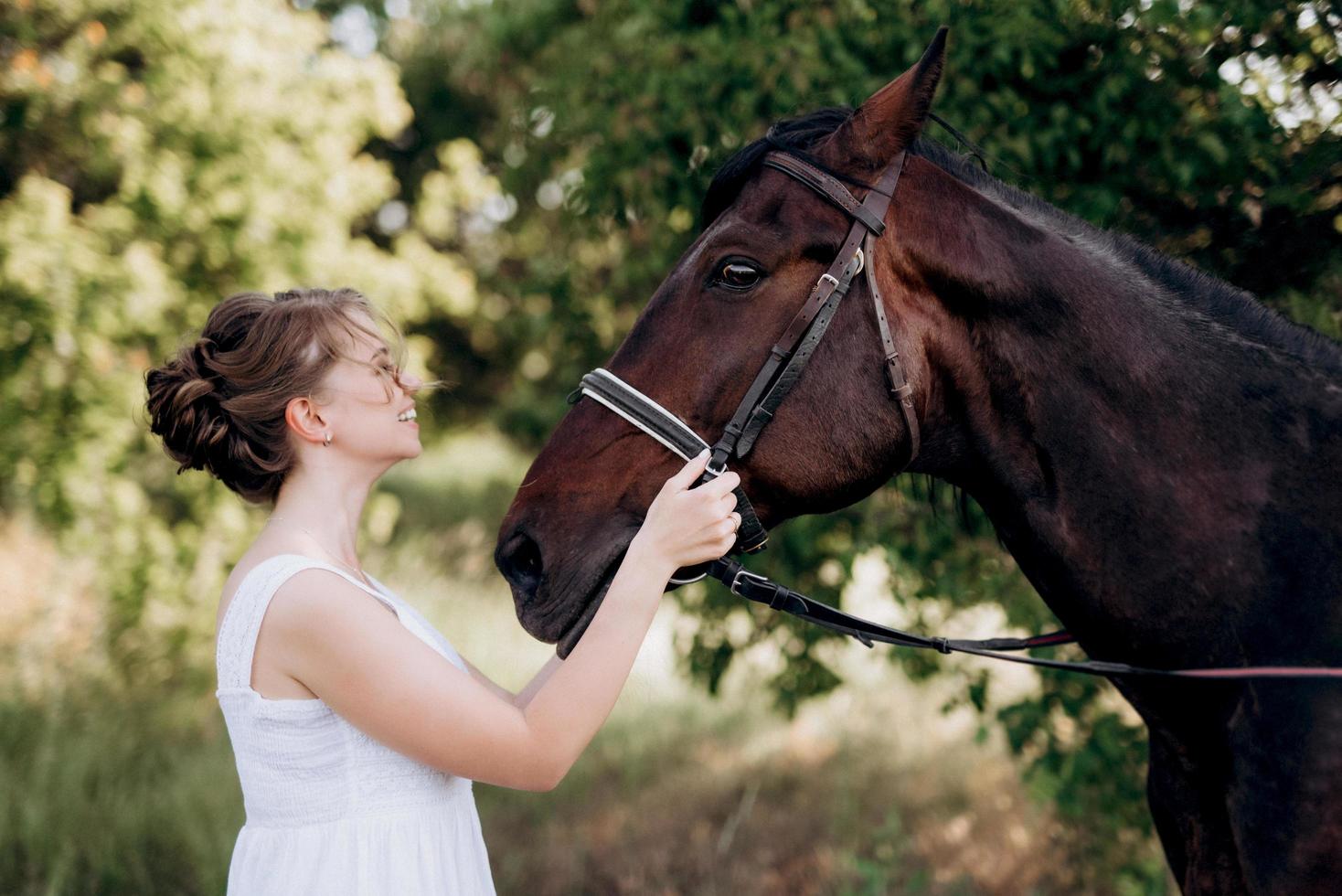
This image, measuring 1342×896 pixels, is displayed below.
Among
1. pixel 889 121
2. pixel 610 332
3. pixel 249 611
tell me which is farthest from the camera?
pixel 610 332

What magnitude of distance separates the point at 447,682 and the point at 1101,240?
1715 mm

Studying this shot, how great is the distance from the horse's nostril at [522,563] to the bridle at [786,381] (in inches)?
12.0

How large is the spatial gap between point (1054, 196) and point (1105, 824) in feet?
9.62

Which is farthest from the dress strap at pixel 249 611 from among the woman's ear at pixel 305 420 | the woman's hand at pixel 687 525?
the woman's hand at pixel 687 525

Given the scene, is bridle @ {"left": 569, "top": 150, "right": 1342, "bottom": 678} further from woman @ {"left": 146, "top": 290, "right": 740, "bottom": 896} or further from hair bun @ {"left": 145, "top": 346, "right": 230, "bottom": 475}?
hair bun @ {"left": 145, "top": 346, "right": 230, "bottom": 475}

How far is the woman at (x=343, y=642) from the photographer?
1.77 m

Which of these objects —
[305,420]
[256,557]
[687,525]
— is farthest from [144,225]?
[687,525]

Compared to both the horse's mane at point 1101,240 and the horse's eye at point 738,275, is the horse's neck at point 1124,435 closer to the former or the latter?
the horse's mane at point 1101,240

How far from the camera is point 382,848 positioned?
6.23ft

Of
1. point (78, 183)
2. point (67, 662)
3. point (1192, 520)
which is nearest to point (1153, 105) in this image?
point (1192, 520)

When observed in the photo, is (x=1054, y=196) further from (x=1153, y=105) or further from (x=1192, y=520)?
(x=1192, y=520)

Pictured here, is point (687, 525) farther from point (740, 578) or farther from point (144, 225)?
point (144, 225)

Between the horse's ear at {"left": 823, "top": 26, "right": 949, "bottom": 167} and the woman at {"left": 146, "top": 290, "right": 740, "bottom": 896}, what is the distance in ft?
2.64

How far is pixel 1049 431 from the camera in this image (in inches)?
80.0
